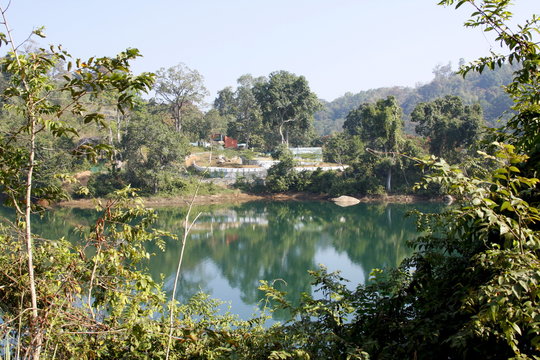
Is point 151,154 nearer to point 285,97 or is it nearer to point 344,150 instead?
point 285,97

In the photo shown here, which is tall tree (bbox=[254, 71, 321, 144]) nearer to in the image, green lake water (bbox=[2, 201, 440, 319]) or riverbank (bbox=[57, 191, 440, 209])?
riverbank (bbox=[57, 191, 440, 209])

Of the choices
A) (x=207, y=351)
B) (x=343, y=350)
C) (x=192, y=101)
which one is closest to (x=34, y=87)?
(x=207, y=351)

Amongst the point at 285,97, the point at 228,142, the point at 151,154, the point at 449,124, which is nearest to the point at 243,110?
Answer: the point at 228,142

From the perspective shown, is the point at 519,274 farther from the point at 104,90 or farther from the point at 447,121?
the point at 447,121

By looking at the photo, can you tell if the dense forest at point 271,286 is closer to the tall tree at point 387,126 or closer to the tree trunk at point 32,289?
the tree trunk at point 32,289

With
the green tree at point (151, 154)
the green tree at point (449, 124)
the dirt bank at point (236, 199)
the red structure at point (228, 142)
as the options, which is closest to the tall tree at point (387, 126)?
the dirt bank at point (236, 199)

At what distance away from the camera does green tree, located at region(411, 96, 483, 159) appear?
66.4ft

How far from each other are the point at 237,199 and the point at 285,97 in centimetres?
619

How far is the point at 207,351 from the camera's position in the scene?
266cm

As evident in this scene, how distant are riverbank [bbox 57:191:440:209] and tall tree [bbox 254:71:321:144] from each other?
15.7ft

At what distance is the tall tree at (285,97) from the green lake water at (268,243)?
602 cm

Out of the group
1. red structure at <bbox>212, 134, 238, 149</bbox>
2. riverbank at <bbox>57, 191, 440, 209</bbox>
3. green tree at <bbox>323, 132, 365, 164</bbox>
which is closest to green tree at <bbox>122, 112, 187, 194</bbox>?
riverbank at <bbox>57, 191, 440, 209</bbox>

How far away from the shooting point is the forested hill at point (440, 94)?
1779 inches

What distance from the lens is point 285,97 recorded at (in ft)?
80.8
